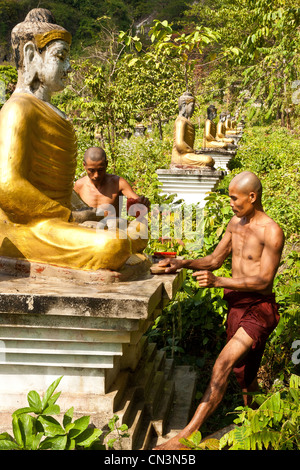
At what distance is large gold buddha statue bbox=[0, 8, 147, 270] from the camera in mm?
2582

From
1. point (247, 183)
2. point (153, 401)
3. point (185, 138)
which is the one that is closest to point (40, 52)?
point (247, 183)

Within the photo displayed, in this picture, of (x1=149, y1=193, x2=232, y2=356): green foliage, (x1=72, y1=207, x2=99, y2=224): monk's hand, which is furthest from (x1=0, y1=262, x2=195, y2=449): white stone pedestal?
(x1=149, y1=193, x2=232, y2=356): green foliage

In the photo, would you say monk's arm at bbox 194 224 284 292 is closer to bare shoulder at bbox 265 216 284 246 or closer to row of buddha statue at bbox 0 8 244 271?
bare shoulder at bbox 265 216 284 246

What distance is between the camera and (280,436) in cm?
220

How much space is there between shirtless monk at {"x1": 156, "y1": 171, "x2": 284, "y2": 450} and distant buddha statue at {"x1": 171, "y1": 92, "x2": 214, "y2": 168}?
514 cm

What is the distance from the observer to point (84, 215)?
3064mm

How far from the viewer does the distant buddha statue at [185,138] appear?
8.08 metres

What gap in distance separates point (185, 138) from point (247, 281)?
5.63 m

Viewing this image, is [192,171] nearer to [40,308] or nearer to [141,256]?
[141,256]

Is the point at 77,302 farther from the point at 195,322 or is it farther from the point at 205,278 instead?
the point at 195,322

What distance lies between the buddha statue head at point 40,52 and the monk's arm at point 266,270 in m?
1.49

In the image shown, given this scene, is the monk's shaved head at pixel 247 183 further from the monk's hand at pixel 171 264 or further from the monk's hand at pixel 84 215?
the monk's hand at pixel 84 215

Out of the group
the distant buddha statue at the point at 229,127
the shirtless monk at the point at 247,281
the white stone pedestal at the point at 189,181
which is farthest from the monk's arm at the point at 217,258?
the distant buddha statue at the point at 229,127
